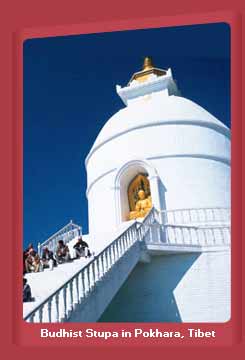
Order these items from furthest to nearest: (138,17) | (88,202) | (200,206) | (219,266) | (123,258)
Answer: (88,202), (200,206), (219,266), (123,258), (138,17)

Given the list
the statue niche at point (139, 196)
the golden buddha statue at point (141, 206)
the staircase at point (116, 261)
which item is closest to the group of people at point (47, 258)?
the staircase at point (116, 261)

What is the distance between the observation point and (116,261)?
9.11 m

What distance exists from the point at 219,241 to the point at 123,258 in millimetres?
3421

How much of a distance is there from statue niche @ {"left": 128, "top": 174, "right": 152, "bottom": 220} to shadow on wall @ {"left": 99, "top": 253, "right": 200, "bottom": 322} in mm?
2945

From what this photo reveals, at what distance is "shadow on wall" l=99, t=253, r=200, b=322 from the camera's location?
1136cm

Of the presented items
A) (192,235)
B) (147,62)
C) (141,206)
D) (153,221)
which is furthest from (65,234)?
(147,62)

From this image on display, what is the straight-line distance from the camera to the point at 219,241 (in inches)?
469

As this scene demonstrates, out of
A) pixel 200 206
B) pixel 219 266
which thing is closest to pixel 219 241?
pixel 219 266

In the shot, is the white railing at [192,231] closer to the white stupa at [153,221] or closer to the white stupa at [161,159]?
the white stupa at [153,221]

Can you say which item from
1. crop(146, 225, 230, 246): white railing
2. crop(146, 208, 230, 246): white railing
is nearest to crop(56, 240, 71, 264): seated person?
crop(146, 208, 230, 246): white railing

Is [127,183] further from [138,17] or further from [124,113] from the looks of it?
[138,17]

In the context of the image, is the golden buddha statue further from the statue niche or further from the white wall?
the white wall

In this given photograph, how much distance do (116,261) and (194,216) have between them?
4.70m

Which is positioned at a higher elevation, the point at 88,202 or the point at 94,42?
the point at 94,42
